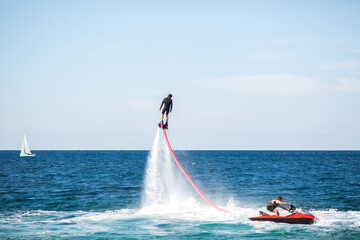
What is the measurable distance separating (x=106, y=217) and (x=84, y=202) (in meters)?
9.76

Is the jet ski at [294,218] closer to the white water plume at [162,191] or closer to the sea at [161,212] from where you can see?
the sea at [161,212]

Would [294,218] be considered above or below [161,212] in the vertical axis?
above

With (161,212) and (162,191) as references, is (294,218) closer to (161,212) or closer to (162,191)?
(161,212)

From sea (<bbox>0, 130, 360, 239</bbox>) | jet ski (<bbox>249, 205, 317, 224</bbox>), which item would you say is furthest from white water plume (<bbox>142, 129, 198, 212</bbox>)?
jet ski (<bbox>249, 205, 317, 224</bbox>)

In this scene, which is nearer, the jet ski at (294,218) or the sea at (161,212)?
the sea at (161,212)

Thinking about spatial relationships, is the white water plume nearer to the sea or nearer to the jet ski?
the sea

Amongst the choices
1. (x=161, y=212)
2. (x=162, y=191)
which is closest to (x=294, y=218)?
(x=161, y=212)

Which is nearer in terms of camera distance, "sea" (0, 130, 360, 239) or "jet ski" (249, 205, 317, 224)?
"sea" (0, 130, 360, 239)

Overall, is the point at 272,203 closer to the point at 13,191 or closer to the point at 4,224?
the point at 4,224

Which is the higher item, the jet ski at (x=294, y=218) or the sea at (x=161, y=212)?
the jet ski at (x=294, y=218)

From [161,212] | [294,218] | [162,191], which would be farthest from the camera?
[162,191]

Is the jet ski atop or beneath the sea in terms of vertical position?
atop

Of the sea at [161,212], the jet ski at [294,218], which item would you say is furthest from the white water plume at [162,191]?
the jet ski at [294,218]

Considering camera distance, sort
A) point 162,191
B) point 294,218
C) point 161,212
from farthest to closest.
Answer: point 162,191 → point 161,212 → point 294,218
